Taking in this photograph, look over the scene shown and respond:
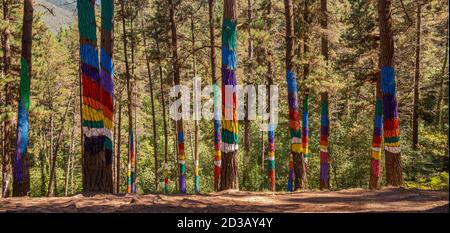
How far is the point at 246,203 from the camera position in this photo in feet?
21.3

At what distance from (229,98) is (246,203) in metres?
3.31

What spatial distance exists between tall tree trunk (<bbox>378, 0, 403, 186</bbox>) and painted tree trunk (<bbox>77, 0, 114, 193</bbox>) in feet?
21.7

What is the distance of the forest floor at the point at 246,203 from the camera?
571cm

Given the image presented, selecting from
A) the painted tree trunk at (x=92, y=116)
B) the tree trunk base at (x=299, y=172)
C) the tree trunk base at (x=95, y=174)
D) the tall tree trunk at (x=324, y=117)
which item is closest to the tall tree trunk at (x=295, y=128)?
the tree trunk base at (x=299, y=172)

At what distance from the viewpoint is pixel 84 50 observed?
7848 mm

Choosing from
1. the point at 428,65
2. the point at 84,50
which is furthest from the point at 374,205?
the point at 428,65

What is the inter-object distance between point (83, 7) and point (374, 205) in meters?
6.49

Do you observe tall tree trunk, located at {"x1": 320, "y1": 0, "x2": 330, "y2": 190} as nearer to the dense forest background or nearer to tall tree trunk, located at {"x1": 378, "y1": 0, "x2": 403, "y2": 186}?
the dense forest background

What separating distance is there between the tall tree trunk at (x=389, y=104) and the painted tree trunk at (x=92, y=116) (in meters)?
6.61

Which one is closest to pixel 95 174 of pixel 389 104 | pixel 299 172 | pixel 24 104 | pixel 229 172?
pixel 229 172

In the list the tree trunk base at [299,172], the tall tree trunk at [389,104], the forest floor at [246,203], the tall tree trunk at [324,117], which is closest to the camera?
the forest floor at [246,203]

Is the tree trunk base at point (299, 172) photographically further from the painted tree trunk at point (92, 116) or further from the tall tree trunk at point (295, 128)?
the painted tree trunk at point (92, 116)

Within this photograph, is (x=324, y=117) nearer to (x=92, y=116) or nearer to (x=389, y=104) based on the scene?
(x=389, y=104)
